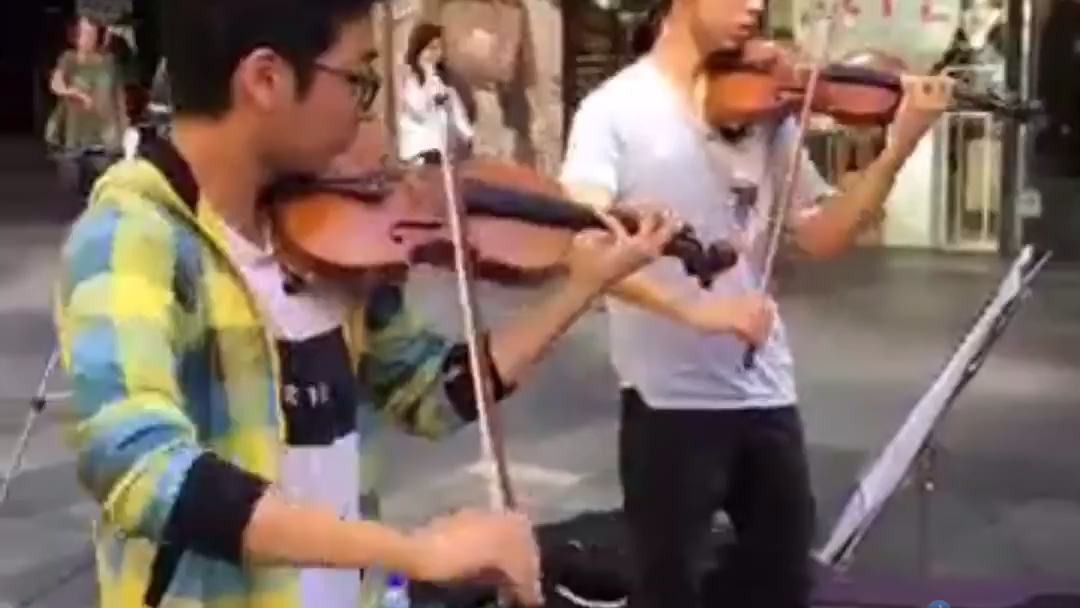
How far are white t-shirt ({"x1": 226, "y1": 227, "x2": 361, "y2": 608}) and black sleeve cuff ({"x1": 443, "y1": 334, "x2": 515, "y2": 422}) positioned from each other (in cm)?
9

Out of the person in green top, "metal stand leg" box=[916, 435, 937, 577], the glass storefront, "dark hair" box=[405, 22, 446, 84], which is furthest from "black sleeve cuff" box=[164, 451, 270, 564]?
the person in green top

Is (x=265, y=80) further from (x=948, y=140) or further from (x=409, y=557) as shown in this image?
(x=948, y=140)

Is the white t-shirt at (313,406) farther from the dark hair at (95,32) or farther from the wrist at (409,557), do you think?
the dark hair at (95,32)

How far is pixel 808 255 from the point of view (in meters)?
2.71

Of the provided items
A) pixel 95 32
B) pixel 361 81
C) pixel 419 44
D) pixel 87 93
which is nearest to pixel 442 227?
pixel 361 81

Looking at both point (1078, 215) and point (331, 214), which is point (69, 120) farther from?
point (331, 214)

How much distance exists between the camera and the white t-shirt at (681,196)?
8.36 feet

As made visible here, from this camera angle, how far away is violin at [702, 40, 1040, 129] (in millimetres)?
2615

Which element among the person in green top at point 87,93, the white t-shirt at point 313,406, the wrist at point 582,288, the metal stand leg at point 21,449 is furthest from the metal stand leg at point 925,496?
the person in green top at point 87,93

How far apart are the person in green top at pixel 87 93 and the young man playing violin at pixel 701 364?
6.73 m

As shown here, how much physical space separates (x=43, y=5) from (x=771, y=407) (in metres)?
13.4

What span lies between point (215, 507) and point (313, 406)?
307mm

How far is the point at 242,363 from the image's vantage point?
4.87ft

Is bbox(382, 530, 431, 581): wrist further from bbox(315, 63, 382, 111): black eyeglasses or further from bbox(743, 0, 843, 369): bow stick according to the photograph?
bbox(743, 0, 843, 369): bow stick
